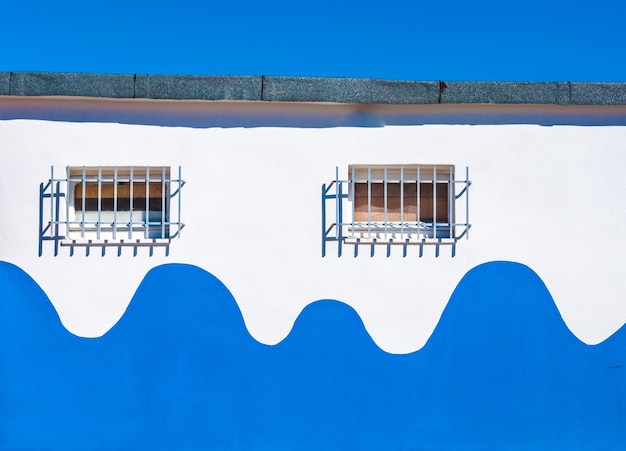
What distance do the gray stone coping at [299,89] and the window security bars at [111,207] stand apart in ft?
1.70

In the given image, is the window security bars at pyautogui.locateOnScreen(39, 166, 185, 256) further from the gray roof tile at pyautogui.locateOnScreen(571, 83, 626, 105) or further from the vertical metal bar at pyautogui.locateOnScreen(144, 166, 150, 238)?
the gray roof tile at pyautogui.locateOnScreen(571, 83, 626, 105)

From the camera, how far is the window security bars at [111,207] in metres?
3.65

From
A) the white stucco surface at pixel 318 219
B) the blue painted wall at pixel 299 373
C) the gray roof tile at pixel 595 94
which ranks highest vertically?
the gray roof tile at pixel 595 94

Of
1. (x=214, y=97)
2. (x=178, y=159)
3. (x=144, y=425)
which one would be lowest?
(x=144, y=425)

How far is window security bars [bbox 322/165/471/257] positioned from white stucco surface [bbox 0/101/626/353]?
0.07m

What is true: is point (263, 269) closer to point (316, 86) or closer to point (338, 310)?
point (338, 310)

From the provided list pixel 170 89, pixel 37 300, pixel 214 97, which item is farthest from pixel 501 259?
pixel 37 300

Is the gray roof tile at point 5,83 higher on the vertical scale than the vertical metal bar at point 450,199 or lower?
higher

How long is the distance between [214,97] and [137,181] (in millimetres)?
782

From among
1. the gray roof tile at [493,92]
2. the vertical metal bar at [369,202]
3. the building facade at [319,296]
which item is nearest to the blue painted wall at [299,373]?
the building facade at [319,296]

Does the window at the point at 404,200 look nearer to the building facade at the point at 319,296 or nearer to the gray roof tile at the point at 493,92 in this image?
the building facade at the point at 319,296

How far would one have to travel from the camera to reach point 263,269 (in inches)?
144

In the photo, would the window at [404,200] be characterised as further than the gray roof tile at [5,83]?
Yes

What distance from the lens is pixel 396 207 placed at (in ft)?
12.4
